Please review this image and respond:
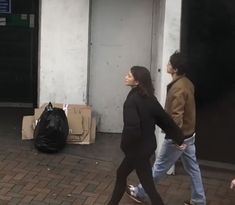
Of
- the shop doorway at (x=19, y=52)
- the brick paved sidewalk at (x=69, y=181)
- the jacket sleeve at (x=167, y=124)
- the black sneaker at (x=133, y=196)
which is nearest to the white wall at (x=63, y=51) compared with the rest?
the brick paved sidewalk at (x=69, y=181)

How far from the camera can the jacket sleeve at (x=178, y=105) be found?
580 centimetres

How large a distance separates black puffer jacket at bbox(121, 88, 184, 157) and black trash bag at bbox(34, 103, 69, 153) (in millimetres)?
2137

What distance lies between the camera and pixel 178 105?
19.0 ft

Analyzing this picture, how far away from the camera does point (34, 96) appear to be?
9555 millimetres

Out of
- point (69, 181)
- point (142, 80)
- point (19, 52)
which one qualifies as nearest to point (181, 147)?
point (142, 80)

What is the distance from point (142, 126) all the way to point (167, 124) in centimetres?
24

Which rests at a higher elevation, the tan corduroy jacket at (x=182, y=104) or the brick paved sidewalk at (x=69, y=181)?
the tan corduroy jacket at (x=182, y=104)

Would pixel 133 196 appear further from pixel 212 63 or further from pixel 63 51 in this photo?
pixel 63 51

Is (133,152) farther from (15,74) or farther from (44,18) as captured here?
(15,74)

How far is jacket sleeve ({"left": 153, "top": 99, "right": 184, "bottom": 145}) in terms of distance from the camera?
5.52m

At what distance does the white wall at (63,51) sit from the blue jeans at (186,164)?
2.45 metres

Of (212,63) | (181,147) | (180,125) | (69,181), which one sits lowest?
(69,181)

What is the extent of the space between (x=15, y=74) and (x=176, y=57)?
461cm

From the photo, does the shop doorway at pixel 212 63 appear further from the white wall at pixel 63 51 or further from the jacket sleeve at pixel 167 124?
the white wall at pixel 63 51
